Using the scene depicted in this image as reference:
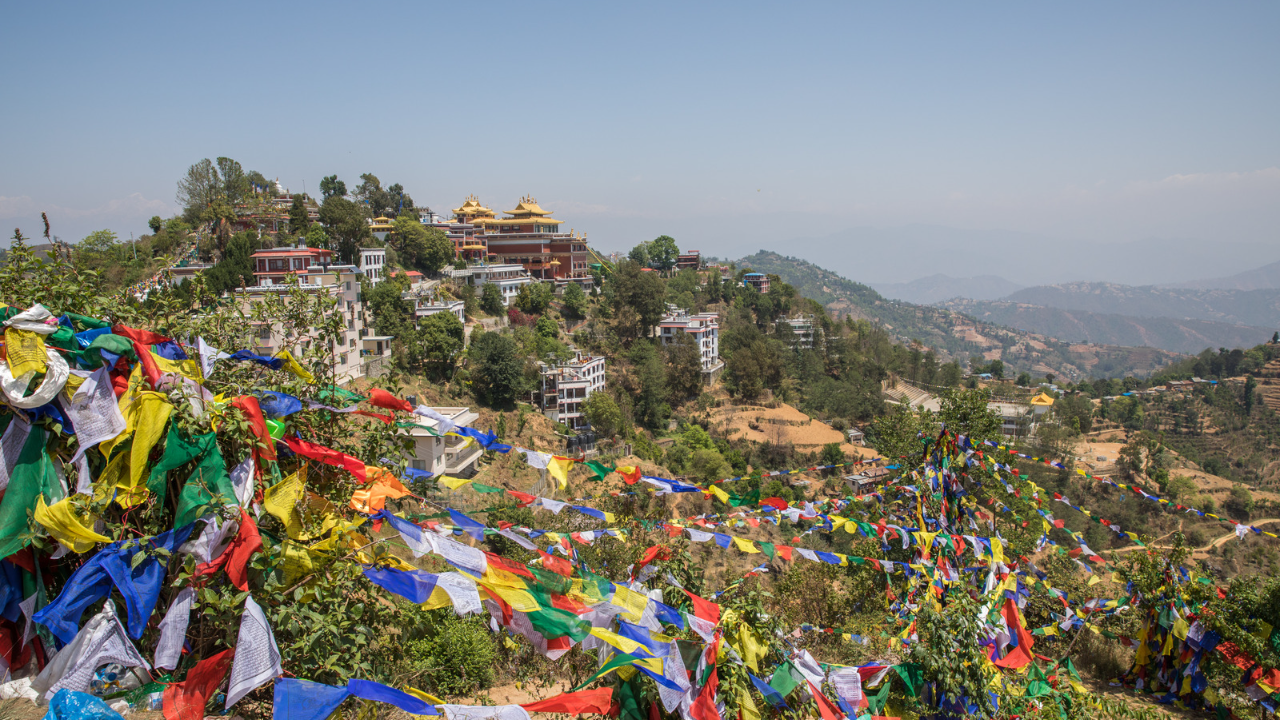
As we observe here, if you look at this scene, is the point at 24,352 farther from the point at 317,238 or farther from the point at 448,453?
the point at 317,238

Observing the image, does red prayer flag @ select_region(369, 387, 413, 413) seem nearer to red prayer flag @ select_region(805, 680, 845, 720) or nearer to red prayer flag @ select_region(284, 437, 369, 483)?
red prayer flag @ select_region(284, 437, 369, 483)

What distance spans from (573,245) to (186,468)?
4232 cm

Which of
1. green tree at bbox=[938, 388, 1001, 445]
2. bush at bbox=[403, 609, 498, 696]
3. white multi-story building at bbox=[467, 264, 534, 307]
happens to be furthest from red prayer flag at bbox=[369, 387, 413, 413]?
white multi-story building at bbox=[467, 264, 534, 307]

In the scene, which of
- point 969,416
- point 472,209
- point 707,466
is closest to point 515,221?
point 472,209

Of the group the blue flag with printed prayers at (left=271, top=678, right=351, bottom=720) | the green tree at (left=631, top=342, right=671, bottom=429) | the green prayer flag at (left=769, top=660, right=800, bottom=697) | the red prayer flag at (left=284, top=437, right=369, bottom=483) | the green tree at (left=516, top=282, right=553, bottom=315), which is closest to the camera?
the blue flag with printed prayers at (left=271, top=678, right=351, bottom=720)

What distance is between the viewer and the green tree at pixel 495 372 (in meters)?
27.2

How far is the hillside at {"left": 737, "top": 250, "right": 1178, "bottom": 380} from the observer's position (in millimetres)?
139125

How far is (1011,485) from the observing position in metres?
9.91

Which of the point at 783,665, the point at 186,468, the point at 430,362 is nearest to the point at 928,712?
the point at 783,665

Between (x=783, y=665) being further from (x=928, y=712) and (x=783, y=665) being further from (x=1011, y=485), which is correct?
(x=1011, y=485)

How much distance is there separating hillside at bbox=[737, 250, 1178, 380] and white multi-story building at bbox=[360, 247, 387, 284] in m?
112

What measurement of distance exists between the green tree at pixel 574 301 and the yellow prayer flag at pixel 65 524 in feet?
116

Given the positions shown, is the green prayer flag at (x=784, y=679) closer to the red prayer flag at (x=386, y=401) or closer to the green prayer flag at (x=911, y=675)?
the green prayer flag at (x=911, y=675)

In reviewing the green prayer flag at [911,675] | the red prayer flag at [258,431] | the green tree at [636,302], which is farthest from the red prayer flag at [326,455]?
the green tree at [636,302]
